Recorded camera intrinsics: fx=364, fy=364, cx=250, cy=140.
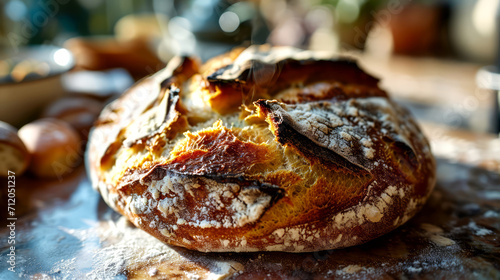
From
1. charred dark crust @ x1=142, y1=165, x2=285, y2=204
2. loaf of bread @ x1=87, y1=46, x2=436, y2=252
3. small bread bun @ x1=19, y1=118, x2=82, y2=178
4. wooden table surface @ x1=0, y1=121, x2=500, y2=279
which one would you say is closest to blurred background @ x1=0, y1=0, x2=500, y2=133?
small bread bun @ x1=19, y1=118, x2=82, y2=178

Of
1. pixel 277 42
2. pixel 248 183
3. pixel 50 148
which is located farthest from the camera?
pixel 277 42

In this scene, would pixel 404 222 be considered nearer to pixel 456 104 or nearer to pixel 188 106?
pixel 188 106

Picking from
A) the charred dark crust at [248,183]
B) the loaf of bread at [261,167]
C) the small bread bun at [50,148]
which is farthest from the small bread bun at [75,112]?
the charred dark crust at [248,183]

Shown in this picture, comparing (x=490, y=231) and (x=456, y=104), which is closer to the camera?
(x=490, y=231)

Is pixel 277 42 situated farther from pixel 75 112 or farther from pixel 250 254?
pixel 250 254

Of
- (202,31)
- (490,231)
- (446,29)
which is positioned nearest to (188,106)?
(490,231)

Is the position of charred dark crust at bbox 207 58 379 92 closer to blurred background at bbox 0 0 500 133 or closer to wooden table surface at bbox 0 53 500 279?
blurred background at bbox 0 0 500 133

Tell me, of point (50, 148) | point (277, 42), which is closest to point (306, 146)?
point (50, 148)

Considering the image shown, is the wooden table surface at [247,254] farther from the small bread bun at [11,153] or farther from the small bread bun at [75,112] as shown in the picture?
the small bread bun at [75,112]
